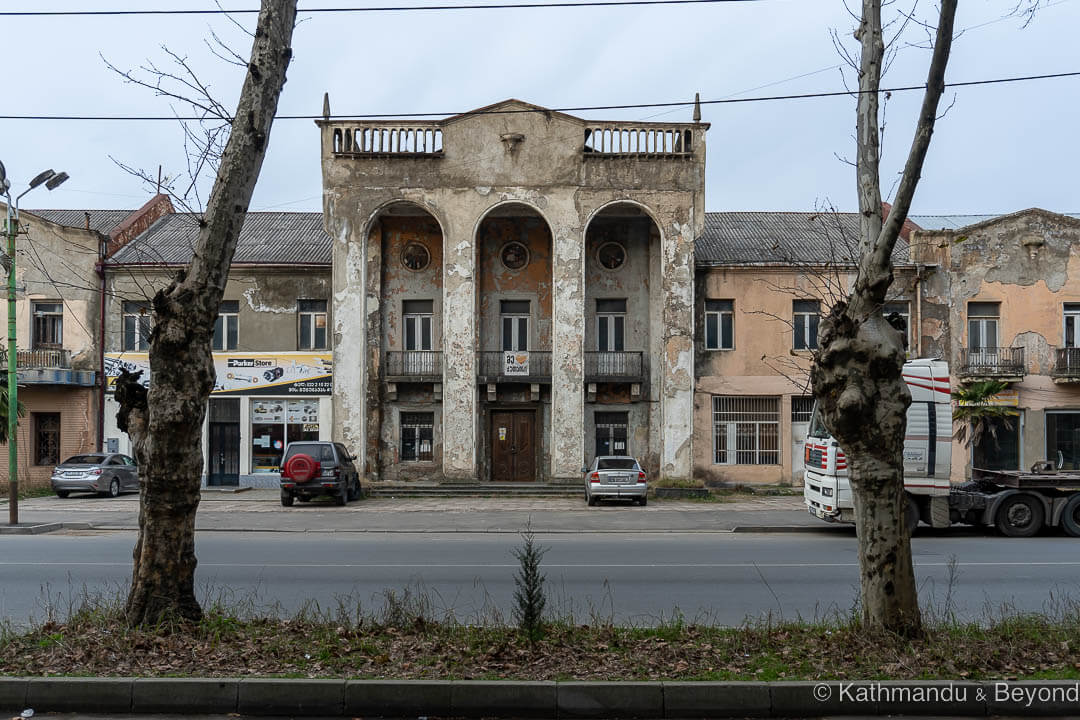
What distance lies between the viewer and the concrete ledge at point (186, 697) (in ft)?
20.5

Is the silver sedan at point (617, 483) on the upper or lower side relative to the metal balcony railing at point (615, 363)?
lower

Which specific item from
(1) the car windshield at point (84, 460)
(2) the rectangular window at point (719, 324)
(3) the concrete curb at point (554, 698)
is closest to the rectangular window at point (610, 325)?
(2) the rectangular window at point (719, 324)

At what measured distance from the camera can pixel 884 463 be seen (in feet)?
24.1

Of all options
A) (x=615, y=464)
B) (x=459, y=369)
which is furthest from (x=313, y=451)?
(x=615, y=464)

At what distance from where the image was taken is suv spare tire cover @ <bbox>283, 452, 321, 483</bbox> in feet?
80.0

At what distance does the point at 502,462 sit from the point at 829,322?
23.8 meters

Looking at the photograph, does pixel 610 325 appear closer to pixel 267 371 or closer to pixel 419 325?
pixel 419 325

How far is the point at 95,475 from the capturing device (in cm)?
2775

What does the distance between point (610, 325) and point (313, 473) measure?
11641mm

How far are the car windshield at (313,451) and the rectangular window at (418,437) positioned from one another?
540cm

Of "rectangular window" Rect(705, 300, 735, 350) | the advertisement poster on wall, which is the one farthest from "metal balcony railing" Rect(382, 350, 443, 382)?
"rectangular window" Rect(705, 300, 735, 350)

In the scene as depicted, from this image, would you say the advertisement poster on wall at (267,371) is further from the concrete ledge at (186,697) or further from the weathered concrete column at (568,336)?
the concrete ledge at (186,697)

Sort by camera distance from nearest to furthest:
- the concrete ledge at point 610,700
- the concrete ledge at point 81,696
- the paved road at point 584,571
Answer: the concrete ledge at point 610,700, the concrete ledge at point 81,696, the paved road at point 584,571

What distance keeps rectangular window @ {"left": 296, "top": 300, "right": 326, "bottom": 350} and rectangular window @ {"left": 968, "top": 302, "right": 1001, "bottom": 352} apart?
21753mm
